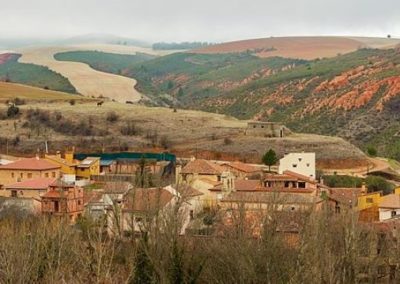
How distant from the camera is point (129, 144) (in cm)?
7500

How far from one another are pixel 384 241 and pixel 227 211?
264 inches

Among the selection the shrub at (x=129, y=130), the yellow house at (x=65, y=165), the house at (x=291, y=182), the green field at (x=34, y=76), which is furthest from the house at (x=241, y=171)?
the green field at (x=34, y=76)

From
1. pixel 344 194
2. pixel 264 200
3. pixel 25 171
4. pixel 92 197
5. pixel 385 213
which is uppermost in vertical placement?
pixel 264 200

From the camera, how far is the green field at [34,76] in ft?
444

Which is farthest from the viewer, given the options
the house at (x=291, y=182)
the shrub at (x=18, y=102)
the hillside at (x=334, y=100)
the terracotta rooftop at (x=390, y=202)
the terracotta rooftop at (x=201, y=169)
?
the shrub at (x=18, y=102)

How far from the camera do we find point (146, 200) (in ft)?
98.0

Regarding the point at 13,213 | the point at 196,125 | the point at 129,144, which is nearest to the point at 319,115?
the point at 196,125

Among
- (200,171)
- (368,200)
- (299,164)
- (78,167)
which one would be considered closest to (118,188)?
(200,171)

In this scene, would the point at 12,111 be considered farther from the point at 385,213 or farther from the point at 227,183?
the point at 385,213

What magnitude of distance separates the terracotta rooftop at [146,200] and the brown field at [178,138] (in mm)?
34759

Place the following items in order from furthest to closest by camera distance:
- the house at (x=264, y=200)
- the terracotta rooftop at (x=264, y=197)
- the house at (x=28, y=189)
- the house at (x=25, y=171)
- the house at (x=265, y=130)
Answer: the house at (x=265, y=130) < the house at (x=25, y=171) < the house at (x=28, y=189) < the terracotta rooftop at (x=264, y=197) < the house at (x=264, y=200)

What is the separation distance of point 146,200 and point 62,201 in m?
9.65

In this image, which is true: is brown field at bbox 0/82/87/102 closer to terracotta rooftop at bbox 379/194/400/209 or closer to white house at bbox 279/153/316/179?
white house at bbox 279/153/316/179

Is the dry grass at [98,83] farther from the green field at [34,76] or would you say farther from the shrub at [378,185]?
the shrub at [378,185]
